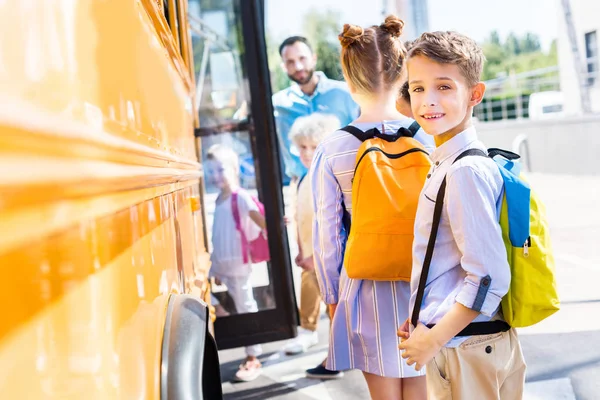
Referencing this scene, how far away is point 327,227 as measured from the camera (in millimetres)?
2252

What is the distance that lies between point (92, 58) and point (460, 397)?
1210mm

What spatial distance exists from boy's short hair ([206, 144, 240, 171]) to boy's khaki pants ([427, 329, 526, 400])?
2.32 metres

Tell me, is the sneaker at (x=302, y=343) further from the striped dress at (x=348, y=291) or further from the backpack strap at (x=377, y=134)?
the backpack strap at (x=377, y=134)

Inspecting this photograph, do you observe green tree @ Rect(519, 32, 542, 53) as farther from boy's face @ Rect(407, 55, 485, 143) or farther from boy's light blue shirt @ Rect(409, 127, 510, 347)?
boy's light blue shirt @ Rect(409, 127, 510, 347)

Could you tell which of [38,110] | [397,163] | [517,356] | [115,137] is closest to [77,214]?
[38,110]

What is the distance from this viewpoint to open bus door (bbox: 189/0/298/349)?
3.88m

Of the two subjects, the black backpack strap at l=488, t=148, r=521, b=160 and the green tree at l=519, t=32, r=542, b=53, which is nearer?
the black backpack strap at l=488, t=148, r=521, b=160

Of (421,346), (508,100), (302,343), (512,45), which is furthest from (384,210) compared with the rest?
(512,45)

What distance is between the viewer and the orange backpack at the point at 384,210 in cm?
200

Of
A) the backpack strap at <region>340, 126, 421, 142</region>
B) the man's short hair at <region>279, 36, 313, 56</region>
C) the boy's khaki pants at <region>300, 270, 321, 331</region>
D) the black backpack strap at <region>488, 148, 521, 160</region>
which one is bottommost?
the boy's khaki pants at <region>300, 270, 321, 331</region>

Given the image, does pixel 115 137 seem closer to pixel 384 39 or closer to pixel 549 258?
pixel 549 258

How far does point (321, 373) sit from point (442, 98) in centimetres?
242

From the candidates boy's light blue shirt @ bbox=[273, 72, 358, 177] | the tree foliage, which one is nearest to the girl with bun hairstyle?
boy's light blue shirt @ bbox=[273, 72, 358, 177]

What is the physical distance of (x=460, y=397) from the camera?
5.53 feet
